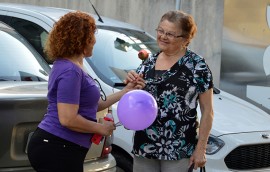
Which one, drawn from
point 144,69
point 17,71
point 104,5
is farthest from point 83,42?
point 104,5

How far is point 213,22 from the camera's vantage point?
36.9ft

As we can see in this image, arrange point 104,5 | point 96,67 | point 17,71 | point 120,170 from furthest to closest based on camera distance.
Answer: point 104,5 < point 96,67 < point 120,170 < point 17,71

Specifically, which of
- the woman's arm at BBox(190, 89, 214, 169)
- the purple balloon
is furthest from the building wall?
the purple balloon

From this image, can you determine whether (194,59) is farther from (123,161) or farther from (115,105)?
(123,161)

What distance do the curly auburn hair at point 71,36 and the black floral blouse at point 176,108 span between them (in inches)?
24.0

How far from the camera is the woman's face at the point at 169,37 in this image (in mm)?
3766

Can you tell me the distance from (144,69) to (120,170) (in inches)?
74.1

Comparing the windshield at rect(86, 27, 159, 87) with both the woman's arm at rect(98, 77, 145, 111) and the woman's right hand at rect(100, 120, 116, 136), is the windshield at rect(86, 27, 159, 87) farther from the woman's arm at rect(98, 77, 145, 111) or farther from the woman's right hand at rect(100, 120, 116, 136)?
the woman's right hand at rect(100, 120, 116, 136)

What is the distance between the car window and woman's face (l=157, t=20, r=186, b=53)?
105 inches

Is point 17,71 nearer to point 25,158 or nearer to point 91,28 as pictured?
point 25,158

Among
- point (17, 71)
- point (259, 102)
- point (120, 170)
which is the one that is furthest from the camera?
point (259, 102)

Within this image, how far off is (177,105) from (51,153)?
886 millimetres

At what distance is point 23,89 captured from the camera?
4.14 metres

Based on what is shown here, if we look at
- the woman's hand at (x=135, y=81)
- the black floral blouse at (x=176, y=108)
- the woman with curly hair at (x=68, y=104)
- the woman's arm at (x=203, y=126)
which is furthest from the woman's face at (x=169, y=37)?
the woman with curly hair at (x=68, y=104)
